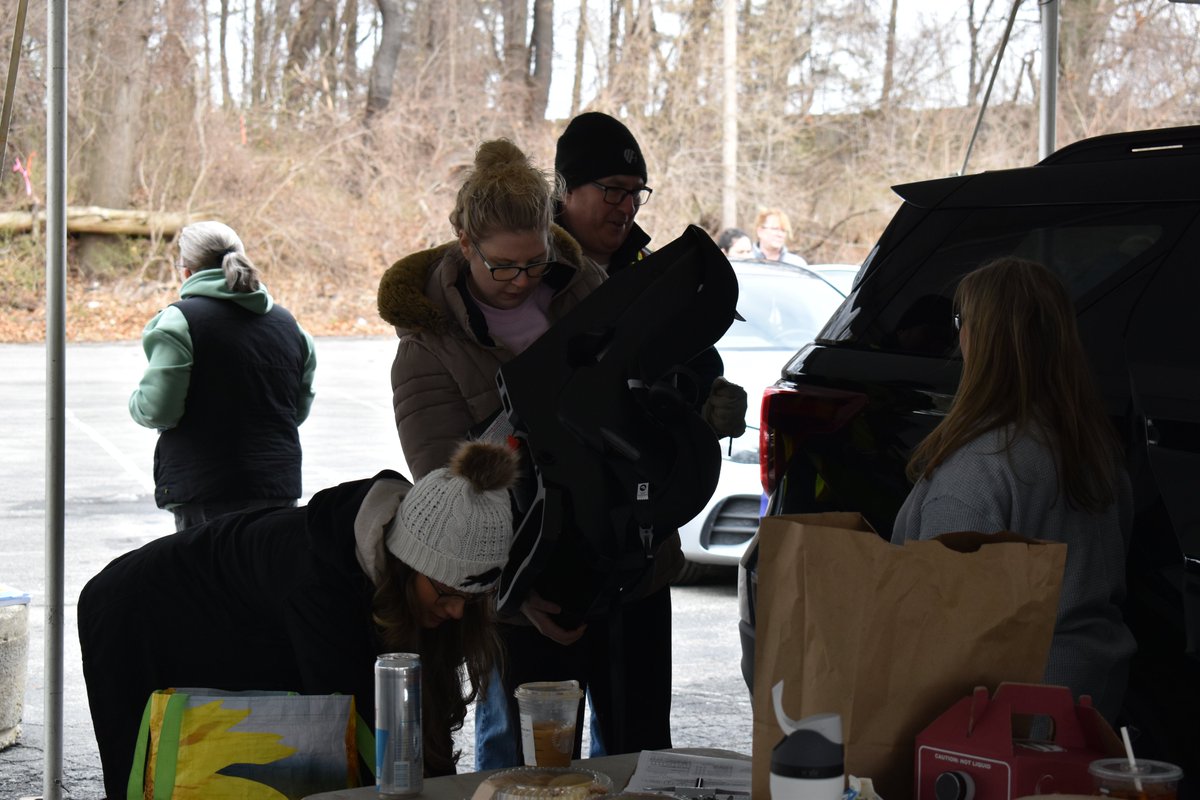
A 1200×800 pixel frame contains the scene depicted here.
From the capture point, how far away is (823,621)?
5.70 ft

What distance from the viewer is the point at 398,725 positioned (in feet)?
7.06

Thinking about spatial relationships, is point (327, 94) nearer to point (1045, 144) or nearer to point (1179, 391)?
point (1045, 144)

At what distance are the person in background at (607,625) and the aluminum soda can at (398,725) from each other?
Result: 2.02 feet

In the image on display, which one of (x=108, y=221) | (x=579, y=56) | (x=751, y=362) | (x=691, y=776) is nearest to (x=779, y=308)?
(x=751, y=362)

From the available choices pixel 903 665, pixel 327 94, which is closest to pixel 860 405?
pixel 903 665

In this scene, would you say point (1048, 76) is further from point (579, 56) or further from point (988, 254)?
point (579, 56)

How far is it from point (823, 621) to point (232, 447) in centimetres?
350

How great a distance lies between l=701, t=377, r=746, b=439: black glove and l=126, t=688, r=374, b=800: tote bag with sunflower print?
3.97 feet

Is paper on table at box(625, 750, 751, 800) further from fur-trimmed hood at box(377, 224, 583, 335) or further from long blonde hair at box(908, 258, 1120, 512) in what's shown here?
fur-trimmed hood at box(377, 224, 583, 335)

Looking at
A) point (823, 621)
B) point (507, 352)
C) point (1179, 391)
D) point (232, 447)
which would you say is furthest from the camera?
point (232, 447)

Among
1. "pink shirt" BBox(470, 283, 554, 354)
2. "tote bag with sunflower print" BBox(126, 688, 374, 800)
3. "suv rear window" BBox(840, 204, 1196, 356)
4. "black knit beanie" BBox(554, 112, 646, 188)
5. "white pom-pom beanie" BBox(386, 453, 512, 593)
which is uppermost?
"black knit beanie" BBox(554, 112, 646, 188)

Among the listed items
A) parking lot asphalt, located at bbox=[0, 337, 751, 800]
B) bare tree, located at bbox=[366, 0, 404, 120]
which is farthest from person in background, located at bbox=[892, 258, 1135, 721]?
bare tree, located at bbox=[366, 0, 404, 120]

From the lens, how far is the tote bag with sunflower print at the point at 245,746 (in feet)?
7.59

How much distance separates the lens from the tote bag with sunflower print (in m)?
2.31
